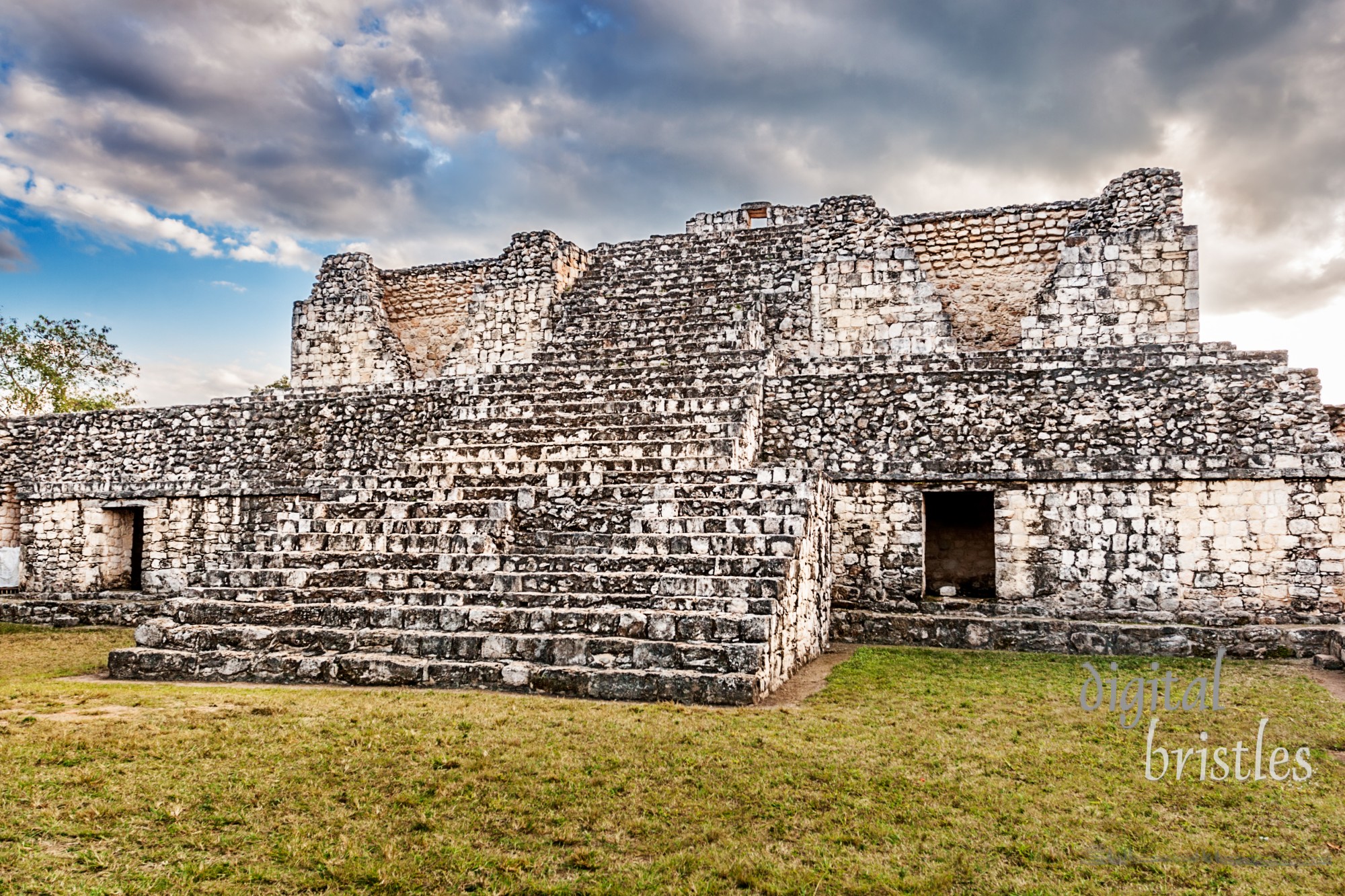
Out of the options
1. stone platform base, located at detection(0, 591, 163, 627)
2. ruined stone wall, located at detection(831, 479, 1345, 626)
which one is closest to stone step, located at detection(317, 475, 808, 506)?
ruined stone wall, located at detection(831, 479, 1345, 626)

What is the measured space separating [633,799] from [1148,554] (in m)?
6.64

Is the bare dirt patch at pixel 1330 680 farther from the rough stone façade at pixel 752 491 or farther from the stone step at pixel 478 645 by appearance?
the stone step at pixel 478 645

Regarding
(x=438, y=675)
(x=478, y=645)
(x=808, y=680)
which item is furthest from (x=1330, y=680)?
(x=438, y=675)

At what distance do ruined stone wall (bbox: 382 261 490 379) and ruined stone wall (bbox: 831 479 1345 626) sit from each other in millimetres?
11824

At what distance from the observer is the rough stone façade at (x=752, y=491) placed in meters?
6.95

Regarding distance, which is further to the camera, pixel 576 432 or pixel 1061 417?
pixel 576 432

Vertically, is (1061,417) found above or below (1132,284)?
below

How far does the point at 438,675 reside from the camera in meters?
6.42

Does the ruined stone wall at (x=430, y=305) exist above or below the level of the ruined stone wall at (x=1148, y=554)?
above

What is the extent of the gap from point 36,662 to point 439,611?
4166 mm

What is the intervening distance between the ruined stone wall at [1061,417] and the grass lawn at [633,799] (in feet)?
10.8

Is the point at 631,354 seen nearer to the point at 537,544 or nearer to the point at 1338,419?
the point at 537,544

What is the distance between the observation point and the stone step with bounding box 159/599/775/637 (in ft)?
20.9

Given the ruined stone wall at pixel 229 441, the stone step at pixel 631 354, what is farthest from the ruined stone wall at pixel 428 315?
the ruined stone wall at pixel 229 441
